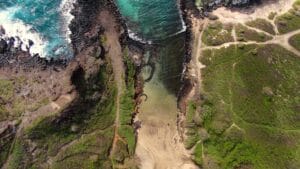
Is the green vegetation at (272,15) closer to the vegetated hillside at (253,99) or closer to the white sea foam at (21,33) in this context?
the vegetated hillside at (253,99)

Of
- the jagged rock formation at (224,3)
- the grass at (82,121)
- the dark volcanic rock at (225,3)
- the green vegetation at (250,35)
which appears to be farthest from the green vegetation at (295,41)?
the grass at (82,121)

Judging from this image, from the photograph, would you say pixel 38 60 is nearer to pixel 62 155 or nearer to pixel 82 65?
pixel 82 65

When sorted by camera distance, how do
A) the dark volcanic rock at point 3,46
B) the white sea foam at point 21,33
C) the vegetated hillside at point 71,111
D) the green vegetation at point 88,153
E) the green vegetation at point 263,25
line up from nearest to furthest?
the vegetated hillside at point 71,111 < the dark volcanic rock at point 3,46 < the green vegetation at point 88,153 < the white sea foam at point 21,33 < the green vegetation at point 263,25

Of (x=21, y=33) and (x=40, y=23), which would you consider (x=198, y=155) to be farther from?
(x=21, y=33)

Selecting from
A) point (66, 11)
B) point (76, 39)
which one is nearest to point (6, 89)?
point (76, 39)

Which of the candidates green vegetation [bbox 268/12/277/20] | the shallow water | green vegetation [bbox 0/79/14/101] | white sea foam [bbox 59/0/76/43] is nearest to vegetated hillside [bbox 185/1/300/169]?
green vegetation [bbox 268/12/277/20]

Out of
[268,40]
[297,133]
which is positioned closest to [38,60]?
[268,40]
